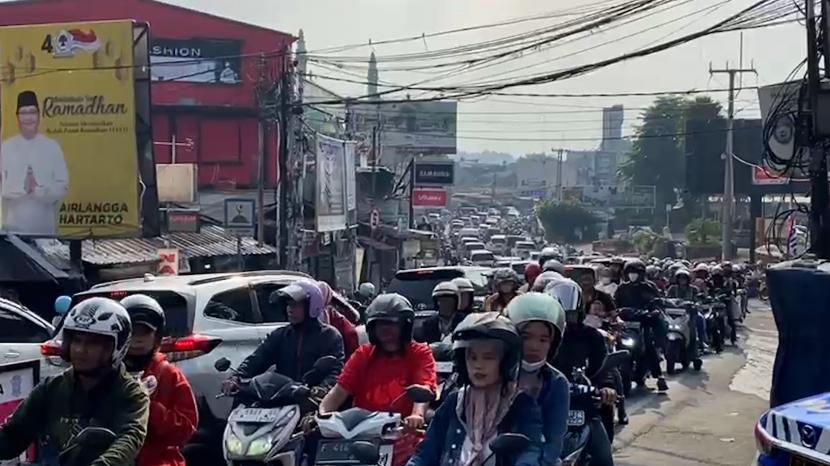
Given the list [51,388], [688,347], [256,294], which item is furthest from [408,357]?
A: [688,347]

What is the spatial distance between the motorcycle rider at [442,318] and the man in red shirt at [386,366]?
316 centimetres

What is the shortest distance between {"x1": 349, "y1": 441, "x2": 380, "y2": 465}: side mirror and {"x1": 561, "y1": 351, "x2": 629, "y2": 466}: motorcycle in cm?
167

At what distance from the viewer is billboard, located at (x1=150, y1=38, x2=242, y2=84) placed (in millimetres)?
46031

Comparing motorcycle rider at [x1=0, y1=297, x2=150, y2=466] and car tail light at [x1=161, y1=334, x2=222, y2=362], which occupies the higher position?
motorcycle rider at [x1=0, y1=297, x2=150, y2=466]

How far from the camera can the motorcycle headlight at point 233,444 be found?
6.92 meters

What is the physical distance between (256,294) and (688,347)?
889 centimetres

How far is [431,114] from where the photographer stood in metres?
91.9

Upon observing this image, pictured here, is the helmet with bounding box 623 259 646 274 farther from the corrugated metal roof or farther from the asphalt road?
the corrugated metal roof

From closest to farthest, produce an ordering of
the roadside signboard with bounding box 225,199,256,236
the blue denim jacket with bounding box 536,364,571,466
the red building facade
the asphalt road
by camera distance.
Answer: the blue denim jacket with bounding box 536,364,571,466 < the asphalt road < the roadside signboard with bounding box 225,199,256,236 < the red building facade

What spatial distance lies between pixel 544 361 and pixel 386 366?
4.71 feet

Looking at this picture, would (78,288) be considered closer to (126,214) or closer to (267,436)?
(126,214)

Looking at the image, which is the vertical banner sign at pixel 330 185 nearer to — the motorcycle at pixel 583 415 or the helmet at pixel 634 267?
the helmet at pixel 634 267

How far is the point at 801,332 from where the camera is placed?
833 centimetres

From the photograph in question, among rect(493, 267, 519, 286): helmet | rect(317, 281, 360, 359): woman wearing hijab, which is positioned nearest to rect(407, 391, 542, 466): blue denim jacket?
rect(317, 281, 360, 359): woman wearing hijab
